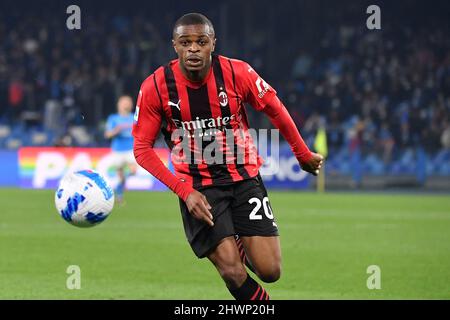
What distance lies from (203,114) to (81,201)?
61.8 inches

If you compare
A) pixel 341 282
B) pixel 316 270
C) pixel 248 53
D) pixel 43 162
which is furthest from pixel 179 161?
pixel 248 53

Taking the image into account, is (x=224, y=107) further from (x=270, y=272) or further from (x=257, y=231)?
(x=270, y=272)

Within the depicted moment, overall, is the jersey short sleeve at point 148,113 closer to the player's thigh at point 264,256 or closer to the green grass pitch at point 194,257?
the player's thigh at point 264,256

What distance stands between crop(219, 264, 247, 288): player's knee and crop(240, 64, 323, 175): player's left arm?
90 centimetres

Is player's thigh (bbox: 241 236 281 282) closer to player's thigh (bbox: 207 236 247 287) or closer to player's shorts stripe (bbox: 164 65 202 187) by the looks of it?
player's thigh (bbox: 207 236 247 287)

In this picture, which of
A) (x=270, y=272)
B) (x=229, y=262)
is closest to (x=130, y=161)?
(x=270, y=272)

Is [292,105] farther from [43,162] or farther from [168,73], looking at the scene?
[168,73]

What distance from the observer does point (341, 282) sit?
9.31 m

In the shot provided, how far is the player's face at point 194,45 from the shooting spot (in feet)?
20.4

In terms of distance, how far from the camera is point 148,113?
6.46 meters

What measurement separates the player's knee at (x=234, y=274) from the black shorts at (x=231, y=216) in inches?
7.4

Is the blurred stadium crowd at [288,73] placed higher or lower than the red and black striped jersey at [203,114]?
lower

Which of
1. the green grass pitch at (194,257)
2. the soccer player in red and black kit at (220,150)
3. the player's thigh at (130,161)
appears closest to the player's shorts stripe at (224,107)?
the soccer player in red and black kit at (220,150)

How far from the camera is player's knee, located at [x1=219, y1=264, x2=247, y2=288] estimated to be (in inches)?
249
